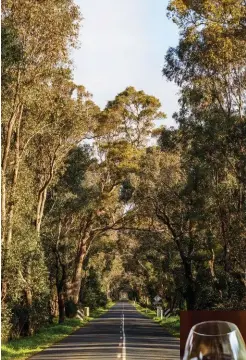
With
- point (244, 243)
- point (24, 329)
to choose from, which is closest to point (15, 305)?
point (24, 329)

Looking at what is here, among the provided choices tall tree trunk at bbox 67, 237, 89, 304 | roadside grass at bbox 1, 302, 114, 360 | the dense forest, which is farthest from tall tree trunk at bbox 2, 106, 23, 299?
tall tree trunk at bbox 67, 237, 89, 304

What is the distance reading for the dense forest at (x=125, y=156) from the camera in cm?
2202

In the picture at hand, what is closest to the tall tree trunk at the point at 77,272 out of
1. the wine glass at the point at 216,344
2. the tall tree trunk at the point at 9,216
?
the tall tree trunk at the point at 9,216

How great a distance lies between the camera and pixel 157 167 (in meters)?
34.4

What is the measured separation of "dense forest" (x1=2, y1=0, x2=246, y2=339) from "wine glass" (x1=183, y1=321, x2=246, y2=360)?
18665 mm

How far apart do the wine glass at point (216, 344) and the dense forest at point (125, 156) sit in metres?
18.7

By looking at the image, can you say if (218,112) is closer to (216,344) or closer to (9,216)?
(9,216)

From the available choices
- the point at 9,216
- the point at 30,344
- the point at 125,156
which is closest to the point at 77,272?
the point at 125,156

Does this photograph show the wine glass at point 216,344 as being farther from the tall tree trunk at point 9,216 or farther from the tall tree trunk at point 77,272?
the tall tree trunk at point 77,272

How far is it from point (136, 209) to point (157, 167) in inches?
371

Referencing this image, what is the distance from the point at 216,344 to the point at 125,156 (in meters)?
40.4

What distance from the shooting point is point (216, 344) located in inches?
44.0

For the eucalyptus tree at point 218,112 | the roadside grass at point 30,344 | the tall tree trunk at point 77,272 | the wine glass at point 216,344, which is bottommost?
the roadside grass at point 30,344

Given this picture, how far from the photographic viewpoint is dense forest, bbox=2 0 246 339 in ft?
72.2
